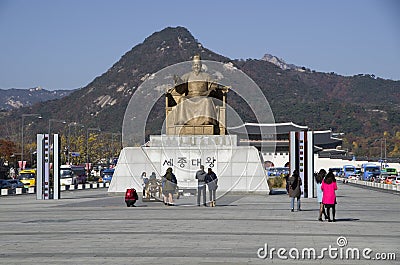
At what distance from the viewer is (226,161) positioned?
35.6m

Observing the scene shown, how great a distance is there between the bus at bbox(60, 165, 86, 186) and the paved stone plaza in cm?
3779

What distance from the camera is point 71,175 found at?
64.4m

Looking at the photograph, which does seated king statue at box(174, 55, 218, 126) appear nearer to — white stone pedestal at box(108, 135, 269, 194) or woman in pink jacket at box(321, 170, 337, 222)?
white stone pedestal at box(108, 135, 269, 194)

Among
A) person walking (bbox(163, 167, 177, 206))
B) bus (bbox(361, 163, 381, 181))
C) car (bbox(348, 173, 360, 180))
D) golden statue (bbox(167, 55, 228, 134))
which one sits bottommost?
car (bbox(348, 173, 360, 180))

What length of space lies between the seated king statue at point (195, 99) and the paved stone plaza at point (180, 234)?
13.7m

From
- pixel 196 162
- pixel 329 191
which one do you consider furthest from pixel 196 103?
pixel 329 191

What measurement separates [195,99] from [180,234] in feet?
76.4

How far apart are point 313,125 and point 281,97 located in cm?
3910

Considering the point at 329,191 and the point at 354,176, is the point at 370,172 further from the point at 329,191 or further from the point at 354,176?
the point at 329,191

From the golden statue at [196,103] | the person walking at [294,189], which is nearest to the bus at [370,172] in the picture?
the golden statue at [196,103]

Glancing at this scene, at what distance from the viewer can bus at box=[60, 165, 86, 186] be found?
6222cm

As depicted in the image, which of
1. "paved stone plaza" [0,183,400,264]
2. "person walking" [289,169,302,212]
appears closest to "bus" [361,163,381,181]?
"person walking" [289,169,302,212]

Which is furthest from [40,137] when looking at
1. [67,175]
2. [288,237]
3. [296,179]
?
[67,175]

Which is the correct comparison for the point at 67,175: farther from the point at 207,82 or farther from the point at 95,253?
the point at 95,253
